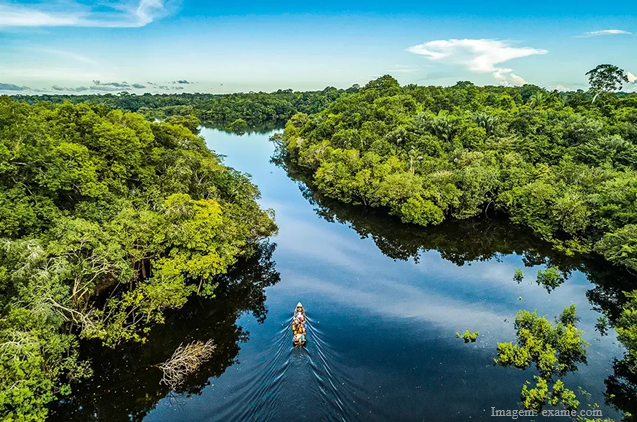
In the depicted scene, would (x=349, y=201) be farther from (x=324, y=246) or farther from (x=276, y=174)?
(x=276, y=174)

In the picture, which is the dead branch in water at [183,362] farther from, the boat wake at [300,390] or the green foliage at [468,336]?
the green foliage at [468,336]

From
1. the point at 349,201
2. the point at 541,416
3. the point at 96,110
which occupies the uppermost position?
the point at 96,110

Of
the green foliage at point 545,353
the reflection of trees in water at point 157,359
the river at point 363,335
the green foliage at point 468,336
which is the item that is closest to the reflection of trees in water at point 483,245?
the river at point 363,335

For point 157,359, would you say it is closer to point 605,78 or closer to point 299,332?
point 299,332

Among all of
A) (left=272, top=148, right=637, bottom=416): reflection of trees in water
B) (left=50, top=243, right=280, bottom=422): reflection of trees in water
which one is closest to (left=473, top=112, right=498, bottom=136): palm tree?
(left=272, top=148, right=637, bottom=416): reflection of trees in water

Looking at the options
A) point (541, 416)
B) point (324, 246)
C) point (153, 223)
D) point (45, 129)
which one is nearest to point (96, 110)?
point (45, 129)

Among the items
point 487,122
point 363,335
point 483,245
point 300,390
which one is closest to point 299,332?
point 300,390
